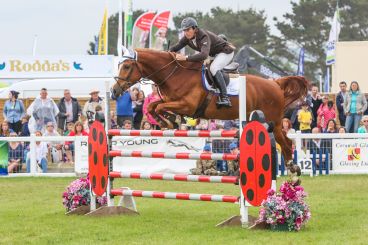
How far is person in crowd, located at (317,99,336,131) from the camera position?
20500 millimetres

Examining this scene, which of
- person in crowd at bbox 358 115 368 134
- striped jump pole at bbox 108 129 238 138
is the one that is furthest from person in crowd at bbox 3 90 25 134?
striped jump pole at bbox 108 129 238 138

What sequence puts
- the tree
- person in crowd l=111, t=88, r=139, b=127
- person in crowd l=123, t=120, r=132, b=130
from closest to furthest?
1. person in crowd l=123, t=120, r=132, b=130
2. person in crowd l=111, t=88, r=139, b=127
3. the tree

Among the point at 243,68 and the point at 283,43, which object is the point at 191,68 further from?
the point at 283,43

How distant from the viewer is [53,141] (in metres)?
18.8

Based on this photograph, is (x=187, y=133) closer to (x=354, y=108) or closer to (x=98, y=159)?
A: (x=98, y=159)

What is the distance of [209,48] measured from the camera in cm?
1187

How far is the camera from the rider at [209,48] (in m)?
11.8

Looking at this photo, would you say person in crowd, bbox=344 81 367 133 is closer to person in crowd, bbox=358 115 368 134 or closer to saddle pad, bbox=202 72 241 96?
person in crowd, bbox=358 115 368 134

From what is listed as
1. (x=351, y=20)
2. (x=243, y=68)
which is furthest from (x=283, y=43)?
(x=243, y=68)

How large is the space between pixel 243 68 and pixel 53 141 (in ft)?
33.6

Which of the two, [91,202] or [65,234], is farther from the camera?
[91,202]

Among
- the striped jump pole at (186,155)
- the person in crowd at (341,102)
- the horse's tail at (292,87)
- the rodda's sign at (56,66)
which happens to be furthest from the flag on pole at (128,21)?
the striped jump pole at (186,155)

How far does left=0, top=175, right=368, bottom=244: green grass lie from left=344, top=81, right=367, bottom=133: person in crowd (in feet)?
17.4

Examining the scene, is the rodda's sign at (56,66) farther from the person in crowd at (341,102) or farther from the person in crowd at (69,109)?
the person in crowd at (341,102)
